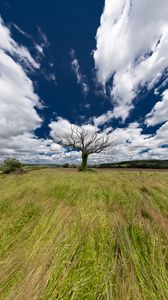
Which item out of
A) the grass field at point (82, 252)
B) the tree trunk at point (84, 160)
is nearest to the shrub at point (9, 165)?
the tree trunk at point (84, 160)

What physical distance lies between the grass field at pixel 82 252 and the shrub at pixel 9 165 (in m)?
30.5

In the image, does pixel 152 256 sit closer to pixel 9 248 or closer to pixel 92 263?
pixel 92 263

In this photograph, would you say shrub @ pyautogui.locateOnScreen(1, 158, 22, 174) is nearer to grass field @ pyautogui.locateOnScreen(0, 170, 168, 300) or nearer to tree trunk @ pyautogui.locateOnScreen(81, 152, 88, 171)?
tree trunk @ pyautogui.locateOnScreen(81, 152, 88, 171)

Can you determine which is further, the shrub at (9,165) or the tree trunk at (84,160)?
the shrub at (9,165)

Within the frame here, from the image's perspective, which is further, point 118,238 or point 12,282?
point 118,238

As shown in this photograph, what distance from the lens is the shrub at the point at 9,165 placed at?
29.5 metres

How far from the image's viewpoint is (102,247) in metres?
1.88

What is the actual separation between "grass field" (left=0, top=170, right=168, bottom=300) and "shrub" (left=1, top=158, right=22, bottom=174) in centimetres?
3054

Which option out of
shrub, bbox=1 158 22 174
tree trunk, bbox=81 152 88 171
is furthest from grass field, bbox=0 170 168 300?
shrub, bbox=1 158 22 174

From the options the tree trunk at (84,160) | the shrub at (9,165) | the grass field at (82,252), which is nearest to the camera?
the grass field at (82,252)

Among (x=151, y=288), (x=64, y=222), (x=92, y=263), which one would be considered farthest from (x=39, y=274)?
(x=151, y=288)

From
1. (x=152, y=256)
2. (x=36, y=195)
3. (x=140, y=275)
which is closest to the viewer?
(x=140, y=275)

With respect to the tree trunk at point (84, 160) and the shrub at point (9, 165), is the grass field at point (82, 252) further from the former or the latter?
the shrub at point (9, 165)

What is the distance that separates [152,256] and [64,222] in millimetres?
1524
